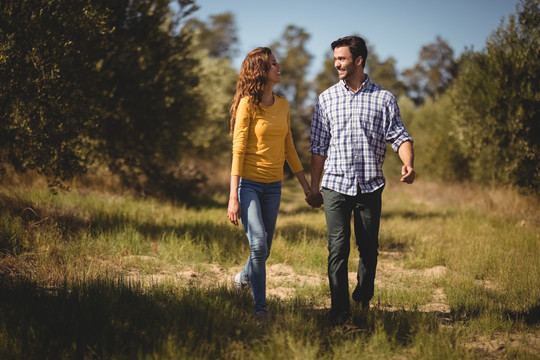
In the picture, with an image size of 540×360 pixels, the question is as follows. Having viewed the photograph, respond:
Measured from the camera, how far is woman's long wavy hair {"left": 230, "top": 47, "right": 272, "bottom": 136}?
396cm

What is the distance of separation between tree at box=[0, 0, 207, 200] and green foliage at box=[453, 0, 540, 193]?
8.81 m

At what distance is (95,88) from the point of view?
385 inches

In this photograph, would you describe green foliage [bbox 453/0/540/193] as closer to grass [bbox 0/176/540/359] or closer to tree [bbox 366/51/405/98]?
grass [bbox 0/176/540/359]

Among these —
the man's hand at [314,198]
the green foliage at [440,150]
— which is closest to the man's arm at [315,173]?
the man's hand at [314,198]

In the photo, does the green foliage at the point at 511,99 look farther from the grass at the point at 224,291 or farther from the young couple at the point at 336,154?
the young couple at the point at 336,154

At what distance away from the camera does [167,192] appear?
13.7 meters

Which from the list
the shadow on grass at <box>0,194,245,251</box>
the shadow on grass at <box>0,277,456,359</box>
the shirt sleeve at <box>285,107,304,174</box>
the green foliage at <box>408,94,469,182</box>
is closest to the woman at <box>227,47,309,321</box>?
the shirt sleeve at <box>285,107,304,174</box>

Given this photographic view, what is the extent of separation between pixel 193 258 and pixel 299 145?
2786 centimetres

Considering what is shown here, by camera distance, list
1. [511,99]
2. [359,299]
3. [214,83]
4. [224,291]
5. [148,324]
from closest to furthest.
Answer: [148,324]
[359,299]
[224,291]
[511,99]
[214,83]

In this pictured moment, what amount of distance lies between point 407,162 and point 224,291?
2.40 meters

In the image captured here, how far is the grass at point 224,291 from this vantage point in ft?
10.8

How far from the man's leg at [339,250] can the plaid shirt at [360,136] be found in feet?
0.48

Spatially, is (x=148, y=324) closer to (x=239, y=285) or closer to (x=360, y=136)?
(x=239, y=285)

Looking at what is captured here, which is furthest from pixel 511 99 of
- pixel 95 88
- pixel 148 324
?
pixel 148 324
